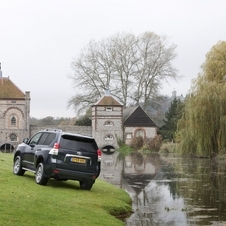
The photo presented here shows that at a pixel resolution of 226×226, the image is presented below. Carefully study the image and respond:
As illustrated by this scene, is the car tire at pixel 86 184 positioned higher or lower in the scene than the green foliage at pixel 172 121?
lower

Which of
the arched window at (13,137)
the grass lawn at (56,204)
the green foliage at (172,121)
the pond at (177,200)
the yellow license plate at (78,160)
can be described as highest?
the green foliage at (172,121)

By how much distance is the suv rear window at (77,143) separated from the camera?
13147 millimetres

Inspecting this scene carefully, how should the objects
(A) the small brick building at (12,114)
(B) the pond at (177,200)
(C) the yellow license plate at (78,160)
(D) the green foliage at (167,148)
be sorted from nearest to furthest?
(B) the pond at (177,200) < (C) the yellow license plate at (78,160) < (D) the green foliage at (167,148) < (A) the small brick building at (12,114)

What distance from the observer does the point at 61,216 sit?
8.98 metres

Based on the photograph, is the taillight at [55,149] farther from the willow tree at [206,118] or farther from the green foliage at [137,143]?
the green foliage at [137,143]

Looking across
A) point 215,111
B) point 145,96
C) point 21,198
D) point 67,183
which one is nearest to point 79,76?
point 145,96

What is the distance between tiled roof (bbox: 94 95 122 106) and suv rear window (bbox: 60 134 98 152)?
4963 cm

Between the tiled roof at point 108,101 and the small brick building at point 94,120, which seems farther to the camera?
the small brick building at point 94,120

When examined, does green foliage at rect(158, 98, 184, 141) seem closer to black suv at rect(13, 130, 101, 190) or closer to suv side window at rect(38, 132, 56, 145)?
suv side window at rect(38, 132, 56, 145)

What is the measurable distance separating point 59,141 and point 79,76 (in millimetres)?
52530

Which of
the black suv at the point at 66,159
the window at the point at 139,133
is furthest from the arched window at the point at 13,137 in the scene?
the black suv at the point at 66,159

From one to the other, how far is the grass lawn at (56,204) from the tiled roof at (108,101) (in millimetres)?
48998

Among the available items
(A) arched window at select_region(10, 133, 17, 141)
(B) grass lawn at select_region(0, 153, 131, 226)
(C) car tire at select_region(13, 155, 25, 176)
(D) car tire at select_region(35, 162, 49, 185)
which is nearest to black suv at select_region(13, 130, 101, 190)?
(D) car tire at select_region(35, 162, 49, 185)

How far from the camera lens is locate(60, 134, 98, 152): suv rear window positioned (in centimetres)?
1315
